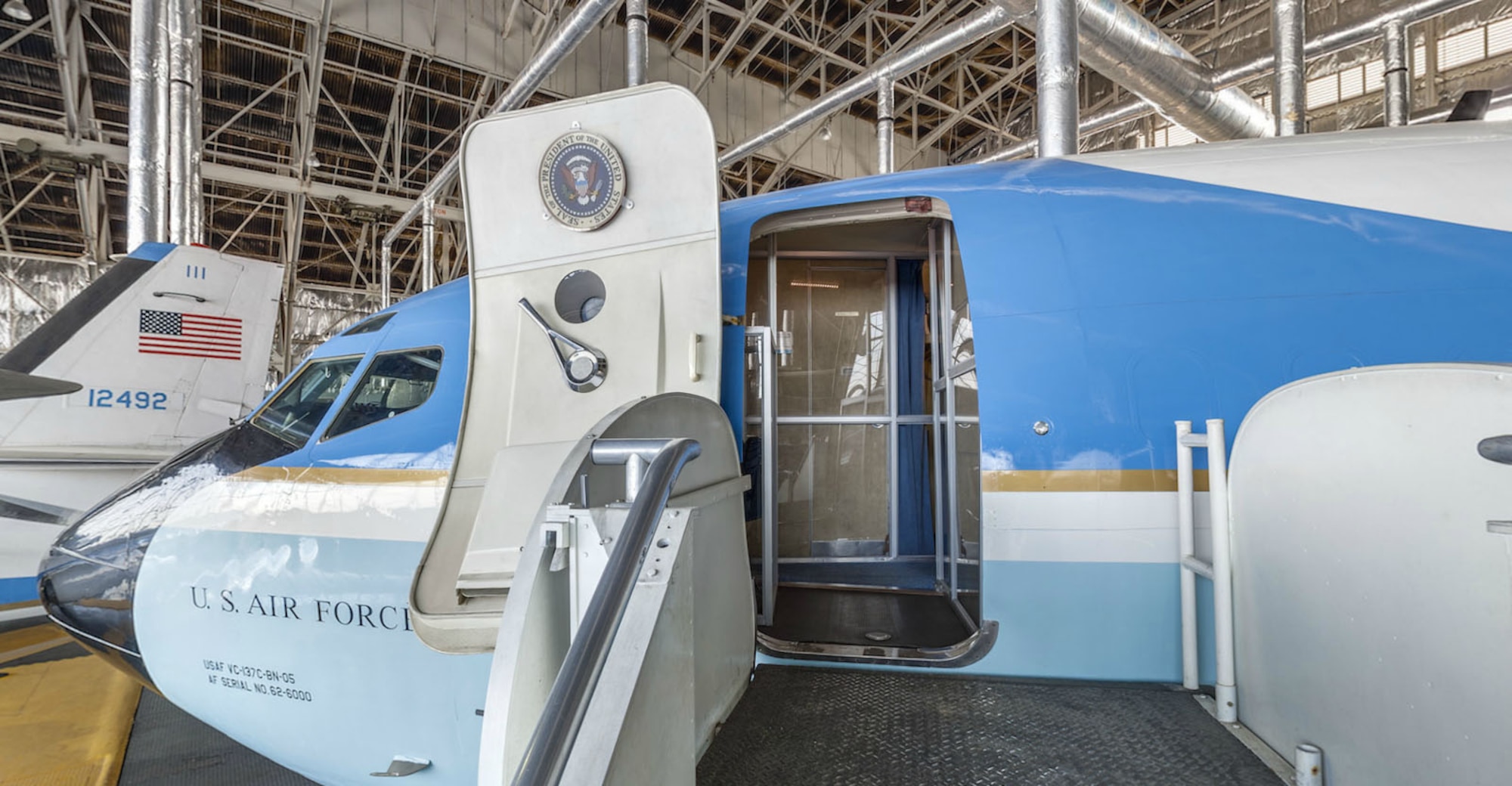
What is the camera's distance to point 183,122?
8.96 m

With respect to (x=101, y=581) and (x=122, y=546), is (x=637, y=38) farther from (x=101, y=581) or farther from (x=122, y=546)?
(x=101, y=581)

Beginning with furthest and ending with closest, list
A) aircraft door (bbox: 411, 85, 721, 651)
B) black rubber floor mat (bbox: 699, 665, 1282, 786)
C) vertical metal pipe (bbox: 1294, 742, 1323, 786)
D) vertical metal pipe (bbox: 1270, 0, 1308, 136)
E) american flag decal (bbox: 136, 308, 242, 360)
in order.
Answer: american flag decal (bbox: 136, 308, 242, 360), vertical metal pipe (bbox: 1270, 0, 1308, 136), aircraft door (bbox: 411, 85, 721, 651), black rubber floor mat (bbox: 699, 665, 1282, 786), vertical metal pipe (bbox: 1294, 742, 1323, 786)

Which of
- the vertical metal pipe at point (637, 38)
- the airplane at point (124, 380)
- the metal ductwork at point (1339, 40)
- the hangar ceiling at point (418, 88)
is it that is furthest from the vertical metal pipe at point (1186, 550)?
the hangar ceiling at point (418, 88)

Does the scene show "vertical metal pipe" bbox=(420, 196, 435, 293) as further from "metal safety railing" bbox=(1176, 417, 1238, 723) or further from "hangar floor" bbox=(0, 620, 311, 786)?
"metal safety railing" bbox=(1176, 417, 1238, 723)

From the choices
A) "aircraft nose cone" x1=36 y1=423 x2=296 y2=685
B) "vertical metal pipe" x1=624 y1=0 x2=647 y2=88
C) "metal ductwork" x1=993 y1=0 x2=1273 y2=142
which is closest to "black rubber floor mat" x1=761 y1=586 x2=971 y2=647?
"aircraft nose cone" x1=36 y1=423 x2=296 y2=685

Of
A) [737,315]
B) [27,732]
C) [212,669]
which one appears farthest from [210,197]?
[737,315]

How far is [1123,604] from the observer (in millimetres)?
2826

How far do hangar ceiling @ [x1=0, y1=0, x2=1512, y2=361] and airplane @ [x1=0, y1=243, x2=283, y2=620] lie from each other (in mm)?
6557

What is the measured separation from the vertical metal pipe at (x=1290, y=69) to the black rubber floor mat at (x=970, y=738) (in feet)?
23.7

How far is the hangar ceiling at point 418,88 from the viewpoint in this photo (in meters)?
12.9

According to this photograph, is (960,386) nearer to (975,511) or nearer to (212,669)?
(975,511)

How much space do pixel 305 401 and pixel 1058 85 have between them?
496 centimetres

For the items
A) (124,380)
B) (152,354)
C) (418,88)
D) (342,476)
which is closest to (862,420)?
(342,476)

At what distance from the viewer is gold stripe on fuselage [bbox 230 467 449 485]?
3.35m
